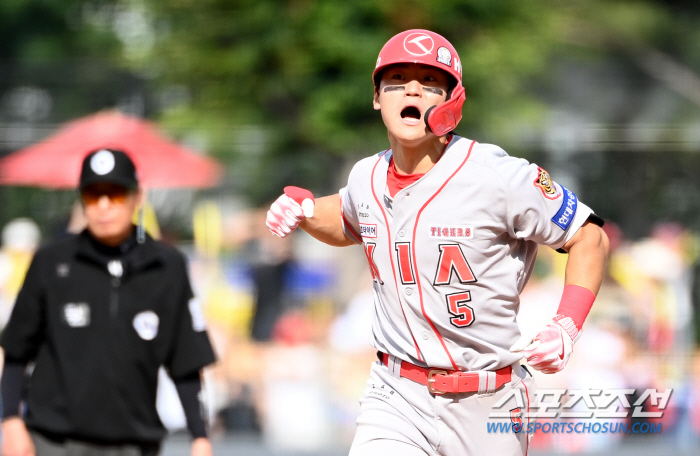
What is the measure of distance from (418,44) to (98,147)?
23.2ft

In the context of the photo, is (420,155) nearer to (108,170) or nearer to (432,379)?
(432,379)

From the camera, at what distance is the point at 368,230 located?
13.8 ft

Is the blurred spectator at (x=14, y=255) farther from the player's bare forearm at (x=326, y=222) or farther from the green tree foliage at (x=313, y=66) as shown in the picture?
the player's bare forearm at (x=326, y=222)

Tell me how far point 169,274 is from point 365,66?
7490 millimetres

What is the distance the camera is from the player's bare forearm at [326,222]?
4504 mm

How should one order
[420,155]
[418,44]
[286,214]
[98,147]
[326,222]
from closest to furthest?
[418,44], [420,155], [286,214], [326,222], [98,147]

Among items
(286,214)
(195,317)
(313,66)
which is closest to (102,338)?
(195,317)

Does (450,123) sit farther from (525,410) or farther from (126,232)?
(126,232)

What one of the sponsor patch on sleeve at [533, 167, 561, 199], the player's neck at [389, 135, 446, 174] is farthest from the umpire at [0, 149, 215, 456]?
the sponsor patch on sleeve at [533, 167, 561, 199]

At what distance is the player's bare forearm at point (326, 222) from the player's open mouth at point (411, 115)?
0.65 meters

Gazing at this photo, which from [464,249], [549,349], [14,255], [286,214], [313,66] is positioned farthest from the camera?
[313,66]

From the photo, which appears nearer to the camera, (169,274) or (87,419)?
(87,419)

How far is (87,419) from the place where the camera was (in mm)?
4324

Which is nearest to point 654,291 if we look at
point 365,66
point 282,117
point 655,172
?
point 655,172
